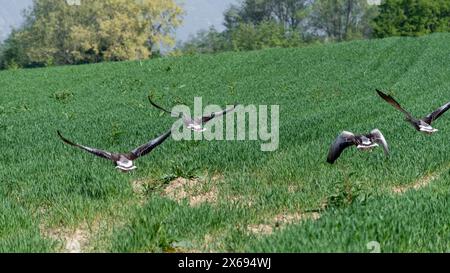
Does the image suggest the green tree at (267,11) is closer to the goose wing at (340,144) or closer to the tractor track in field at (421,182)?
the goose wing at (340,144)

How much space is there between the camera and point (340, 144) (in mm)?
7691

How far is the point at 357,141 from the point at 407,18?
59627mm

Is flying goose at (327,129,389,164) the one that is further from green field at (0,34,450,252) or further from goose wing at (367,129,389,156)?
green field at (0,34,450,252)

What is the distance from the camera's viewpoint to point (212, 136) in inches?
444

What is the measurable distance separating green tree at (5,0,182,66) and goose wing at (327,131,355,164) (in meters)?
54.6

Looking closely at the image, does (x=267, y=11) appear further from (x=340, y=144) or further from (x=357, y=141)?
(x=357, y=141)

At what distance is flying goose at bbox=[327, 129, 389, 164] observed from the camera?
7.56 metres

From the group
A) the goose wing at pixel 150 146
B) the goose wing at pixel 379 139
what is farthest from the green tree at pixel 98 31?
the goose wing at pixel 150 146

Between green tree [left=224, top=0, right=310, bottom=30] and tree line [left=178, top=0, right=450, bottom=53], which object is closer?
tree line [left=178, top=0, right=450, bottom=53]

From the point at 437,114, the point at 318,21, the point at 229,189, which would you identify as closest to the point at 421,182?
the point at 437,114

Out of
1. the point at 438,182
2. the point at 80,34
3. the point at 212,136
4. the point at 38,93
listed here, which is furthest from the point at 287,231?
the point at 80,34

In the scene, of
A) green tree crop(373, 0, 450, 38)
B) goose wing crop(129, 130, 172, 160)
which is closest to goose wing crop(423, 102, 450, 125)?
goose wing crop(129, 130, 172, 160)
